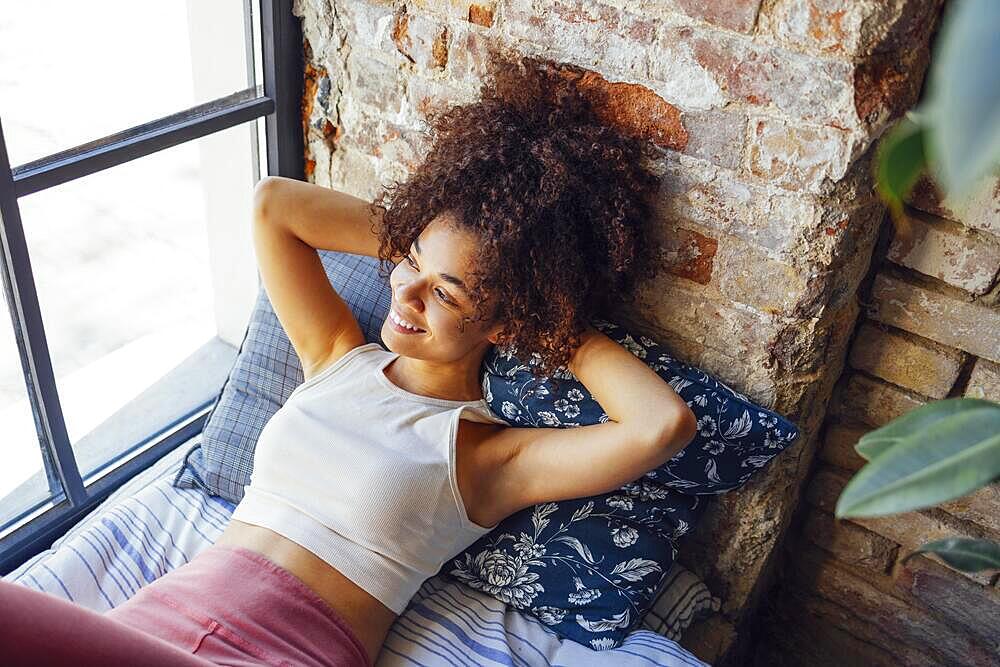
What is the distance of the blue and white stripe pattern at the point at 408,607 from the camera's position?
142cm

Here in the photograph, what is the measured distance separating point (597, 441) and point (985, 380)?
25.6 inches

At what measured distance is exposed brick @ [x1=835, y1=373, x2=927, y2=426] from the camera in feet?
4.92

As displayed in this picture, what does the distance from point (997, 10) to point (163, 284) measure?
75.4 inches

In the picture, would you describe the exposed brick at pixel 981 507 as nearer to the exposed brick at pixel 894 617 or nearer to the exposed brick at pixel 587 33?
the exposed brick at pixel 894 617

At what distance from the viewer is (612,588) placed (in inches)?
56.6

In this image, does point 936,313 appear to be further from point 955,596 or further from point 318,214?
point 318,214

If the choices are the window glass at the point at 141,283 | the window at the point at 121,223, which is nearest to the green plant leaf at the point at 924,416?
the window at the point at 121,223

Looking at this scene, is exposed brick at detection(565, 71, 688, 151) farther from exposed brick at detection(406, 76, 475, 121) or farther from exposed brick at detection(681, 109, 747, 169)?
exposed brick at detection(406, 76, 475, 121)

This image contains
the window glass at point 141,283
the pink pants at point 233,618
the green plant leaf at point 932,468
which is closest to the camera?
the green plant leaf at point 932,468

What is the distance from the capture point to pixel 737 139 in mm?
1273

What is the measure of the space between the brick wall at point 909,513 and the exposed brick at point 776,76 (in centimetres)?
26

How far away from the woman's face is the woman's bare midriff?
37 centimetres

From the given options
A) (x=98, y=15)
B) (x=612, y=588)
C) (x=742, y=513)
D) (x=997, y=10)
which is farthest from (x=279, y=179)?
(x=997, y=10)

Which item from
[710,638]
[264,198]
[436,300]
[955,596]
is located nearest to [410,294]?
[436,300]
